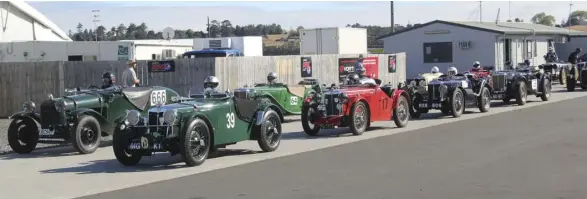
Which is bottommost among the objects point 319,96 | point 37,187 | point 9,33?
point 37,187

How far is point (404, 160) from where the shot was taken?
11750 millimetres

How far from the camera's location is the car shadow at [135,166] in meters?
11.9

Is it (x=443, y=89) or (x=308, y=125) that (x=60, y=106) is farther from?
(x=443, y=89)

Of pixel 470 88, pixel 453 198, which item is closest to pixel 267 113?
pixel 453 198

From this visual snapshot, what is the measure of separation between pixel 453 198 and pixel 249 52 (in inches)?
1626

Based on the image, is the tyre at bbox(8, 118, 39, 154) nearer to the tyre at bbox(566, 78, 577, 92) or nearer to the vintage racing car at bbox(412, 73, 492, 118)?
the vintage racing car at bbox(412, 73, 492, 118)

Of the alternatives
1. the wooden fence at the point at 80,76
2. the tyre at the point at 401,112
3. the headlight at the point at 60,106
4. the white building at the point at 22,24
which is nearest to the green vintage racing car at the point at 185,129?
the headlight at the point at 60,106

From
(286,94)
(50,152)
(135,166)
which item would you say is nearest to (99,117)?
(50,152)

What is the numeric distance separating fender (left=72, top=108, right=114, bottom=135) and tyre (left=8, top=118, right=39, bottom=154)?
1.03m

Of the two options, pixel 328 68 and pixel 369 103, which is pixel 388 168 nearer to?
pixel 369 103

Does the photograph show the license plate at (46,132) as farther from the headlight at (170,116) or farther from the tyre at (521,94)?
the tyre at (521,94)

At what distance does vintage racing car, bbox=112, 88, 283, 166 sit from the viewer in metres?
11.7

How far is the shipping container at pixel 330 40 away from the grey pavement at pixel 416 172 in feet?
105

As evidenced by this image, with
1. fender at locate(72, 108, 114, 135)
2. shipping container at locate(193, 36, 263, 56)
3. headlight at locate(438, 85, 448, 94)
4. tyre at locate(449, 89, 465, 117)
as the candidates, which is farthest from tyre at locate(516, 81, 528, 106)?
shipping container at locate(193, 36, 263, 56)
